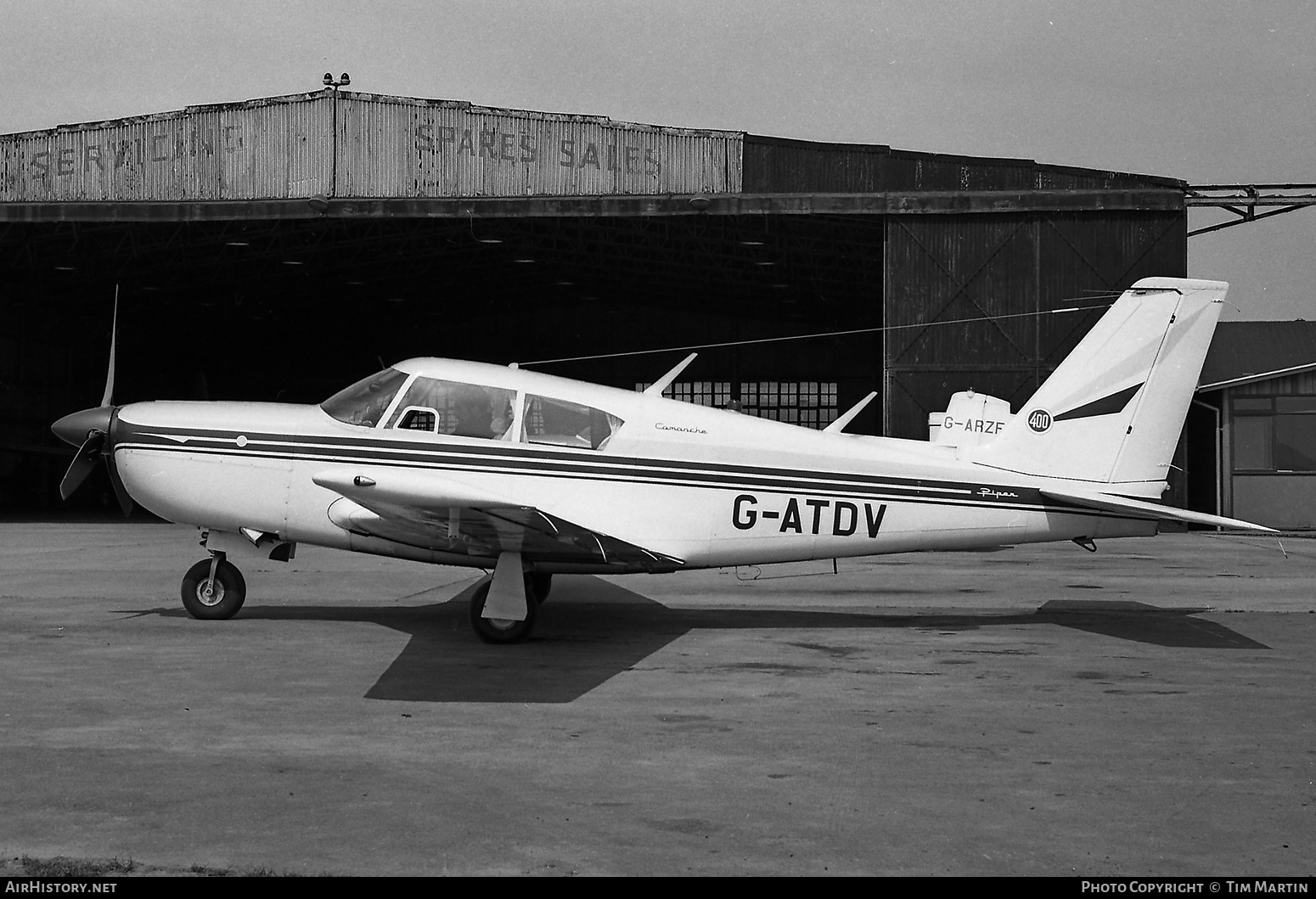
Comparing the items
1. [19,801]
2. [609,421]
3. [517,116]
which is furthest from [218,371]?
[19,801]

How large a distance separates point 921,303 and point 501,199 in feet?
32.7

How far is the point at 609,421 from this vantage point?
429 inches

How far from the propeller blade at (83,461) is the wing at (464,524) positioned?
2258mm

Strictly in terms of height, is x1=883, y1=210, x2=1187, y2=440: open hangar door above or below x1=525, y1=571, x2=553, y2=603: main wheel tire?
above

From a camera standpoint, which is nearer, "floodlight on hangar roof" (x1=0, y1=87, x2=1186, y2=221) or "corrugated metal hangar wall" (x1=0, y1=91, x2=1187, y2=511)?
"corrugated metal hangar wall" (x1=0, y1=91, x2=1187, y2=511)

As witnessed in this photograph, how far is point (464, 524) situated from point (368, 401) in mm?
2107

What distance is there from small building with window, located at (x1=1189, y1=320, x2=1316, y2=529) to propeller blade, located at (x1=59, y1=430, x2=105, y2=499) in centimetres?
2722

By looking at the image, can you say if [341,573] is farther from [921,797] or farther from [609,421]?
[921,797]

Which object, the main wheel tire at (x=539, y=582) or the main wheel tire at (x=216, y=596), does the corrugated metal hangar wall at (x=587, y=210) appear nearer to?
the main wheel tire at (x=539, y=582)

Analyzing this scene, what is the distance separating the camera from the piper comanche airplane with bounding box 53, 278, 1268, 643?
A: 423 inches

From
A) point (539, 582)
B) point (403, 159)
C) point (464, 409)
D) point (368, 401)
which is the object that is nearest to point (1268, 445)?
point (403, 159)

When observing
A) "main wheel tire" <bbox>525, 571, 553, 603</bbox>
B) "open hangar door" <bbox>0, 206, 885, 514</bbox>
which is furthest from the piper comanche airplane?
"open hangar door" <bbox>0, 206, 885, 514</bbox>

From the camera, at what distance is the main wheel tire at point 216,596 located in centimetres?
1162

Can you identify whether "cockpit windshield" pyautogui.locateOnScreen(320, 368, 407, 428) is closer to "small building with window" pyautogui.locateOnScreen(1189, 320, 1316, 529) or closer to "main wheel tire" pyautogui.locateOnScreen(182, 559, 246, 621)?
"main wheel tire" pyautogui.locateOnScreen(182, 559, 246, 621)
